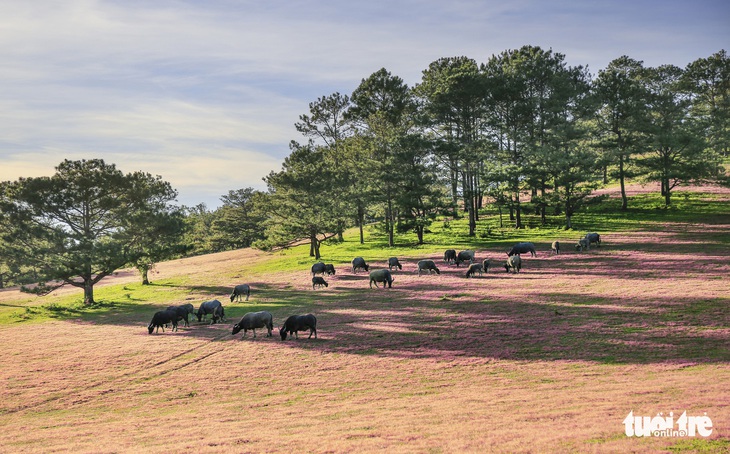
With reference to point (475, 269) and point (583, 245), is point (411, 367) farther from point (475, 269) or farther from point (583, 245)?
point (583, 245)

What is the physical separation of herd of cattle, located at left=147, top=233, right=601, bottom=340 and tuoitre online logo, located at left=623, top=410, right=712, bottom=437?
18569 millimetres

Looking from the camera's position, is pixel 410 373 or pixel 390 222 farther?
pixel 390 222

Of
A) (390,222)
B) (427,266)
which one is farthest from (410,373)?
(390,222)

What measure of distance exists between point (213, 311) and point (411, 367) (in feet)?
65.6

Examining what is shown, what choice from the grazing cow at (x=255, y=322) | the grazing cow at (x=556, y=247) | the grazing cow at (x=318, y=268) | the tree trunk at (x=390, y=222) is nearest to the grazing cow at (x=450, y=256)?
the grazing cow at (x=556, y=247)

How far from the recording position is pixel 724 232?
53125mm

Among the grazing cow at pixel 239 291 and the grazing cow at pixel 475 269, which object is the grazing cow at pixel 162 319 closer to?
the grazing cow at pixel 239 291

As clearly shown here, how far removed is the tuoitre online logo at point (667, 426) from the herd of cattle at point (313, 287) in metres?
18.6

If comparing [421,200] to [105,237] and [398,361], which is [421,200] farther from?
[398,361]

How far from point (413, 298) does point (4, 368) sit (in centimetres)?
2660

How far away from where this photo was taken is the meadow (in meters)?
13.1

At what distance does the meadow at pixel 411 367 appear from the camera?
42.9 ft

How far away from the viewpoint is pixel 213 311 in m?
35.6

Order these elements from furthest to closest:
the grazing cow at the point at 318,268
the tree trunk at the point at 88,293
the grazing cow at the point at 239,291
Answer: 1. the grazing cow at the point at 318,268
2. the tree trunk at the point at 88,293
3. the grazing cow at the point at 239,291
